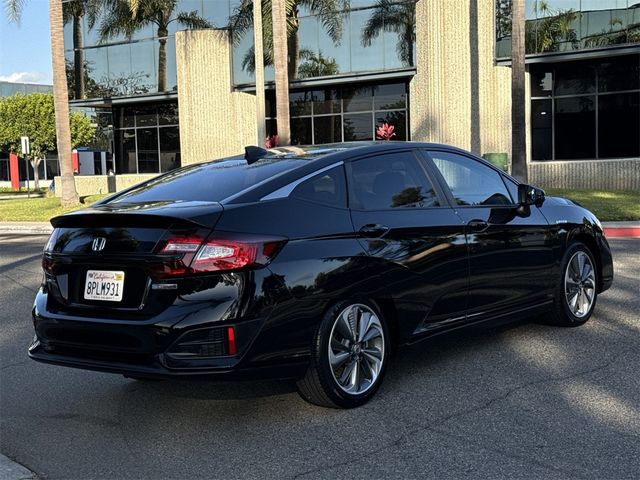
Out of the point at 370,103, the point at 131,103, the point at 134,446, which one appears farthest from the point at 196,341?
the point at 131,103

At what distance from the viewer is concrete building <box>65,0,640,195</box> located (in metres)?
24.1

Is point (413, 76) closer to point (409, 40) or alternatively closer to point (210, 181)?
point (409, 40)

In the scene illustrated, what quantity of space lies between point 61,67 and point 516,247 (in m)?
22.3

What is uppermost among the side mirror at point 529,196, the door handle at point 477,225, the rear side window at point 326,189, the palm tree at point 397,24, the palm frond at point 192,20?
the palm frond at point 192,20

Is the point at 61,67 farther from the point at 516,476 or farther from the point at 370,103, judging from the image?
the point at 516,476

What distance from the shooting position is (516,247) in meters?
5.84

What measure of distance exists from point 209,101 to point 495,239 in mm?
25538

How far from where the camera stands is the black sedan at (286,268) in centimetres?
409

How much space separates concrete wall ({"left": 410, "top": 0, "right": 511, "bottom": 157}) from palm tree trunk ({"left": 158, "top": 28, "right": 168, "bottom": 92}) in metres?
10.7

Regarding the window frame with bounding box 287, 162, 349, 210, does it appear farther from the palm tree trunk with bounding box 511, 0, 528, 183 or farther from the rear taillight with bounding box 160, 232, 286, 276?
the palm tree trunk with bounding box 511, 0, 528, 183

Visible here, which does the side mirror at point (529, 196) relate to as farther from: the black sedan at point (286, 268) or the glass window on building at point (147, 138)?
the glass window on building at point (147, 138)

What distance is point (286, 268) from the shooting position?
4230 millimetres

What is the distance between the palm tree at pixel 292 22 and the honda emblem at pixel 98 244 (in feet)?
75.3

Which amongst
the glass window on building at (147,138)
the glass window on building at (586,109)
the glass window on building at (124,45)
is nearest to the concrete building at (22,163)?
the glass window on building at (147,138)
